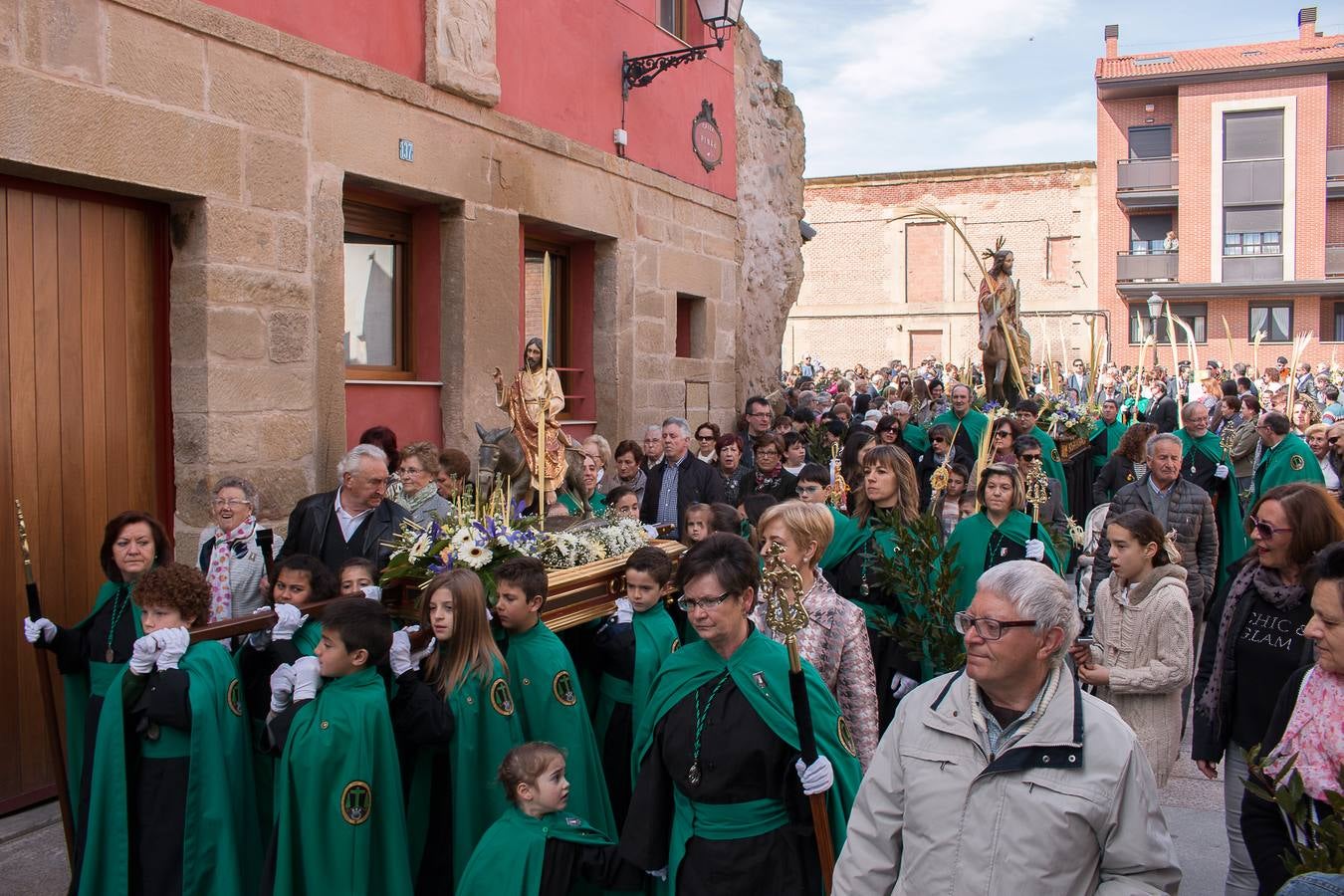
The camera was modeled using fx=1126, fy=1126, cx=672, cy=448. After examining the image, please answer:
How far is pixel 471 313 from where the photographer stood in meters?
8.12

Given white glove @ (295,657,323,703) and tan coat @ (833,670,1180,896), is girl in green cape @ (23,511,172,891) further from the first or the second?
tan coat @ (833,670,1180,896)

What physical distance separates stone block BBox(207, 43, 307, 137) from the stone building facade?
14mm

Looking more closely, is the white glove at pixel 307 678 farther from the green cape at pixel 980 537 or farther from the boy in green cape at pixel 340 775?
the green cape at pixel 980 537

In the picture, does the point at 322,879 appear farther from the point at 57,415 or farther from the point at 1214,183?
the point at 1214,183

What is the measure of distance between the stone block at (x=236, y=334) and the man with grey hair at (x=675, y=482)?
9.80ft

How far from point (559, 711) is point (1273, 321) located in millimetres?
39823

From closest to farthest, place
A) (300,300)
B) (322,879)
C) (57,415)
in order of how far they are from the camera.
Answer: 1. (322,879)
2. (57,415)
3. (300,300)

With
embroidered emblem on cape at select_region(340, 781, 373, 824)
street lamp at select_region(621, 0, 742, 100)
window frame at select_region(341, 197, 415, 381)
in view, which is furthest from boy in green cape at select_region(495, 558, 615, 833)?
street lamp at select_region(621, 0, 742, 100)

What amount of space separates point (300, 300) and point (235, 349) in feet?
1.95

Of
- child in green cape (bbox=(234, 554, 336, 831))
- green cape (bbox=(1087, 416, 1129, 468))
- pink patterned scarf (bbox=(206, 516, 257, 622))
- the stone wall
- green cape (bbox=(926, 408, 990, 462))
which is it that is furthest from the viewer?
the stone wall

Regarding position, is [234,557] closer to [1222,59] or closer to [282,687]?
[282,687]

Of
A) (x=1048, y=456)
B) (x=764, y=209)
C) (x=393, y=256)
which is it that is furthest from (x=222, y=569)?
(x=764, y=209)

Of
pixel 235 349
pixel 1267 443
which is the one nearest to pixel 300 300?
pixel 235 349

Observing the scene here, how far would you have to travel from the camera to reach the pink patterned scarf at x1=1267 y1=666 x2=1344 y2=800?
2.98 metres
